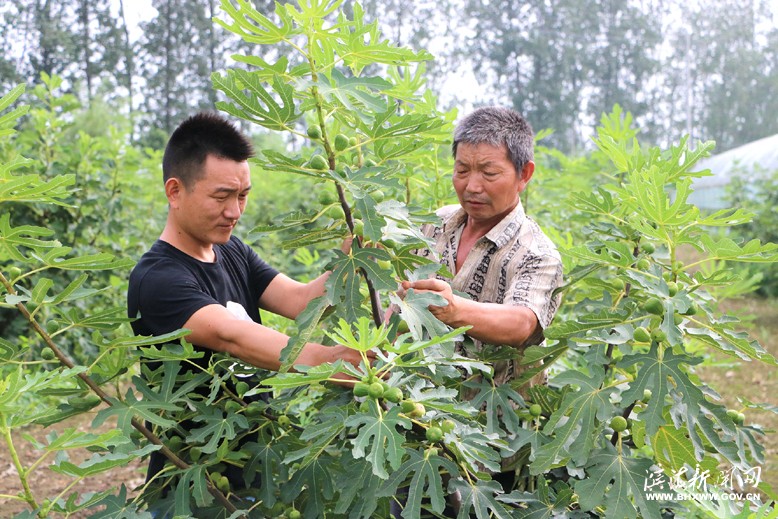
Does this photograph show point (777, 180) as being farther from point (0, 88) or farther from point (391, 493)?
point (0, 88)

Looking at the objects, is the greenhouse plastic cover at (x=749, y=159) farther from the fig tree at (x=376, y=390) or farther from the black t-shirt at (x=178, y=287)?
the fig tree at (x=376, y=390)

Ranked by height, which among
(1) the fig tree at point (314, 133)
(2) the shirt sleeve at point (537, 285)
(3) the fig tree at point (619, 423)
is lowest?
(3) the fig tree at point (619, 423)

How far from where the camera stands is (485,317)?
2238mm

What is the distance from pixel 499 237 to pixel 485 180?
19 centimetres

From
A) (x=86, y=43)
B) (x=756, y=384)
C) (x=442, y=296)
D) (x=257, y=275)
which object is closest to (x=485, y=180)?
(x=442, y=296)

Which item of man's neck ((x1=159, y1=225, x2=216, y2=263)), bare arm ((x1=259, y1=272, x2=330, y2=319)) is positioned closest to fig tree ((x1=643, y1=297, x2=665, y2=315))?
bare arm ((x1=259, y1=272, x2=330, y2=319))

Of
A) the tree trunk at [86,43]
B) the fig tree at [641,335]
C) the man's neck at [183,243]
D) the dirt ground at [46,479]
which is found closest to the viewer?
the fig tree at [641,335]

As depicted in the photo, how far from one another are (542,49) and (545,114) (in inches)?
117

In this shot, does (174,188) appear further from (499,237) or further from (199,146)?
(499,237)

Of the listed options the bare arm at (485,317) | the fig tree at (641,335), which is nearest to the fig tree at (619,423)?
the fig tree at (641,335)

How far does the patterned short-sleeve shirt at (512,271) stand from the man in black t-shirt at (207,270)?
20.9 inches

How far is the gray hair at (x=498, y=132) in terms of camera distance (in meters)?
2.64

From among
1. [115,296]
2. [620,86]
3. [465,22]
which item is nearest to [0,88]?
[115,296]

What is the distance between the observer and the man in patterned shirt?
8.18ft
